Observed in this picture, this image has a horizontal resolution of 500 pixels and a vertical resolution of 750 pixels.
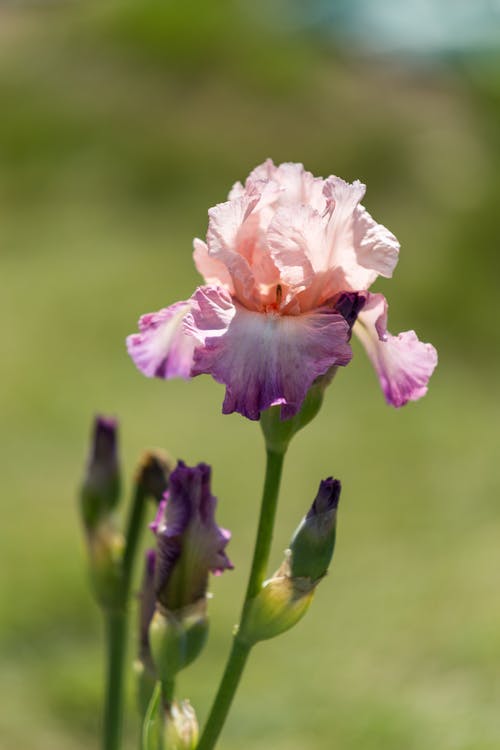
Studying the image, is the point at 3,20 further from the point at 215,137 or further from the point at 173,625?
the point at 173,625

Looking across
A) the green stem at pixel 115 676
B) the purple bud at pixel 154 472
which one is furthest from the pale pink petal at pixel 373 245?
the green stem at pixel 115 676

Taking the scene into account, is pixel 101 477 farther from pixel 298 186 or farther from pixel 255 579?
pixel 298 186

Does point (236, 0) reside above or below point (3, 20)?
above

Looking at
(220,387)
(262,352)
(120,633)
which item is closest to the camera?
(262,352)

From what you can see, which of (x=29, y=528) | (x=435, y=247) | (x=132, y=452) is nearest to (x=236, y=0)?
(x=435, y=247)

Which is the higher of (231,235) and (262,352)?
(231,235)

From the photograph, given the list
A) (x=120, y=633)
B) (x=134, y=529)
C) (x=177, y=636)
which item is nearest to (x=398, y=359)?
(x=177, y=636)
